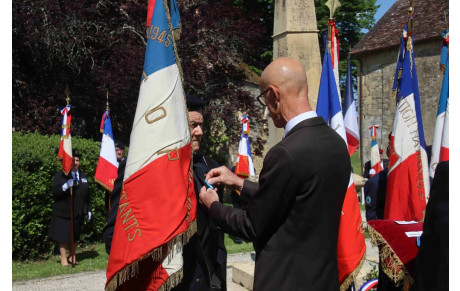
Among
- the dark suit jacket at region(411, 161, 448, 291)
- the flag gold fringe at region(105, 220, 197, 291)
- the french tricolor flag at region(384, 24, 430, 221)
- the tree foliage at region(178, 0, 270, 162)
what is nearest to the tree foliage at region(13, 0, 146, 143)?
the tree foliage at region(178, 0, 270, 162)

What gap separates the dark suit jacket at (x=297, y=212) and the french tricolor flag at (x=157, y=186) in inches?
25.4

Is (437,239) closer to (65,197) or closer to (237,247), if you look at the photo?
(65,197)

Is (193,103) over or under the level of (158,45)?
under

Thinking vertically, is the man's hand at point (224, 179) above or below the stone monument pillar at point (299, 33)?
below

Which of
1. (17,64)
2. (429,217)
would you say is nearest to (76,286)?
(429,217)

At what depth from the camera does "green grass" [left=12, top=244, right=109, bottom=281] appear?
8.27 meters

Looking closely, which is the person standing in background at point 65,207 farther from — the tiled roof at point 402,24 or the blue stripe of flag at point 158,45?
the tiled roof at point 402,24

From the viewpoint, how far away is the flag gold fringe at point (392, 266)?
3.00 metres

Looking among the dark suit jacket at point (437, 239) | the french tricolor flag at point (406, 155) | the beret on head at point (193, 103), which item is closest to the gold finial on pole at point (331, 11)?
the french tricolor flag at point (406, 155)

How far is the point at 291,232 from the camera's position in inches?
88.7

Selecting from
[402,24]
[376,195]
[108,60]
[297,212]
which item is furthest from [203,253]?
[402,24]

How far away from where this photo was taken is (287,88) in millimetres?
2404

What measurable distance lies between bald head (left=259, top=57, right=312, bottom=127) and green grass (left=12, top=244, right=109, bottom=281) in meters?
7.14

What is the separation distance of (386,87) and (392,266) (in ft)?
81.7
